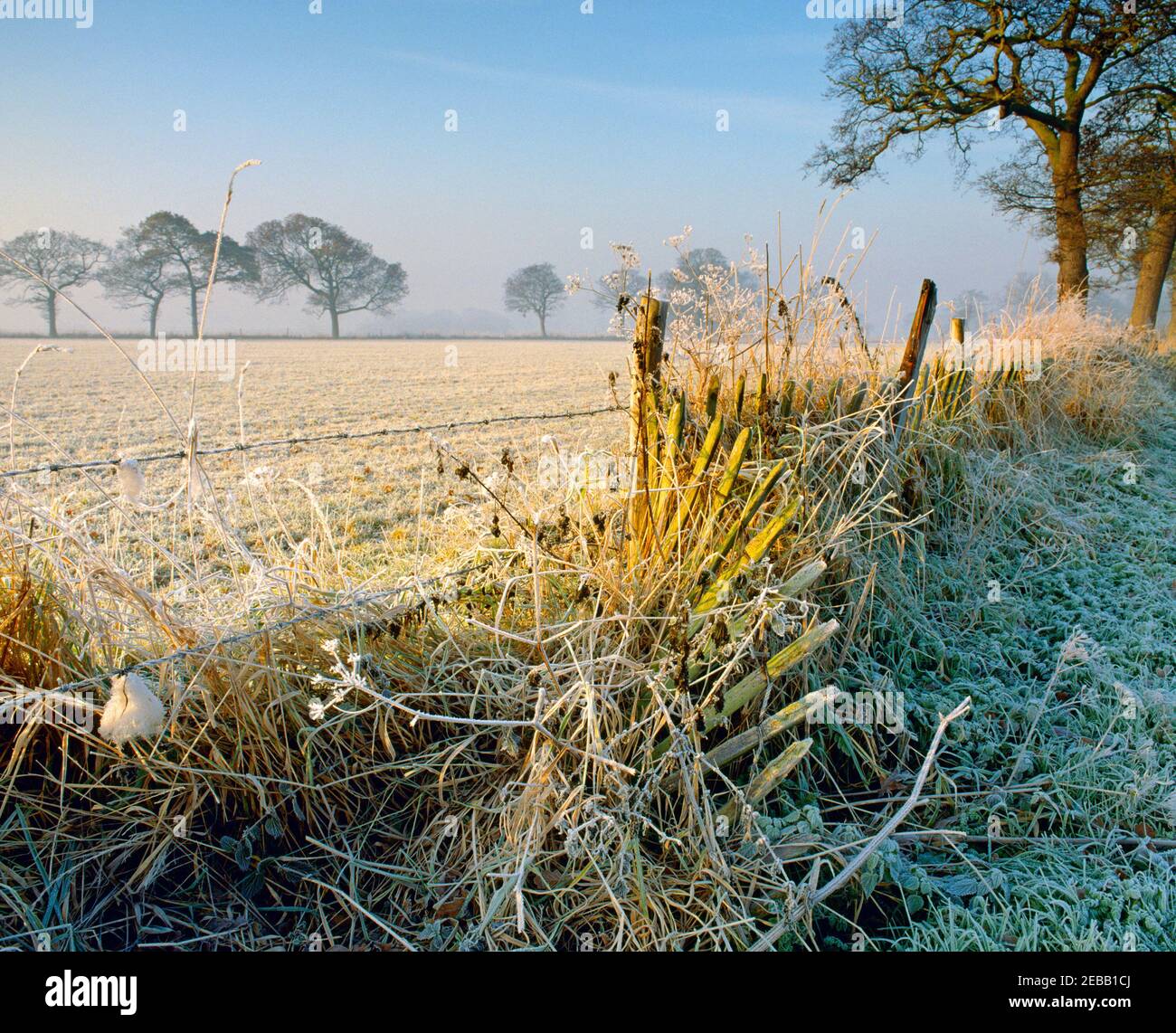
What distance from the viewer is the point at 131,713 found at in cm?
167

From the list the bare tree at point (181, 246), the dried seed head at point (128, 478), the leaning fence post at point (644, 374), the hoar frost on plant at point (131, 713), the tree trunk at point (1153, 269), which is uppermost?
the bare tree at point (181, 246)

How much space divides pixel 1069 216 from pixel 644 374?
1733cm

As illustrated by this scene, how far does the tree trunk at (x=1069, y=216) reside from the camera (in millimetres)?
15633

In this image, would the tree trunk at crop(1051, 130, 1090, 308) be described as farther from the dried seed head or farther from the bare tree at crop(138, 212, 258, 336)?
the bare tree at crop(138, 212, 258, 336)

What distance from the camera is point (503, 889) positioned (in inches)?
71.1

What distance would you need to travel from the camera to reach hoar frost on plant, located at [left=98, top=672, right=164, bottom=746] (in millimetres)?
1672

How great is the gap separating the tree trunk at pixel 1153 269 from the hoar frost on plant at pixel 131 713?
1999 centimetres

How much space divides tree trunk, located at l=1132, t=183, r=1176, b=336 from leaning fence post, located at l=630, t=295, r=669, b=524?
18052 millimetres

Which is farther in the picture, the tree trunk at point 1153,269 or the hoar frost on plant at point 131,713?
the tree trunk at point 1153,269

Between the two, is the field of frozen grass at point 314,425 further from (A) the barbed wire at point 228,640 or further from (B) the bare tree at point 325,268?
(B) the bare tree at point 325,268

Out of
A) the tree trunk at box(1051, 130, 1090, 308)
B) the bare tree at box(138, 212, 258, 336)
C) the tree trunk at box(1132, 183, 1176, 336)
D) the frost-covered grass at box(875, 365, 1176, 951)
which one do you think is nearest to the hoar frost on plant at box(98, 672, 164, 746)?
the frost-covered grass at box(875, 365, 1176, 951)

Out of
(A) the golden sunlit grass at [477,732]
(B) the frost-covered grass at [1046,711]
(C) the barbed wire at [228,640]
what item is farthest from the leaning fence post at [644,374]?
(B) the frost-covered grass at [1046,711]
